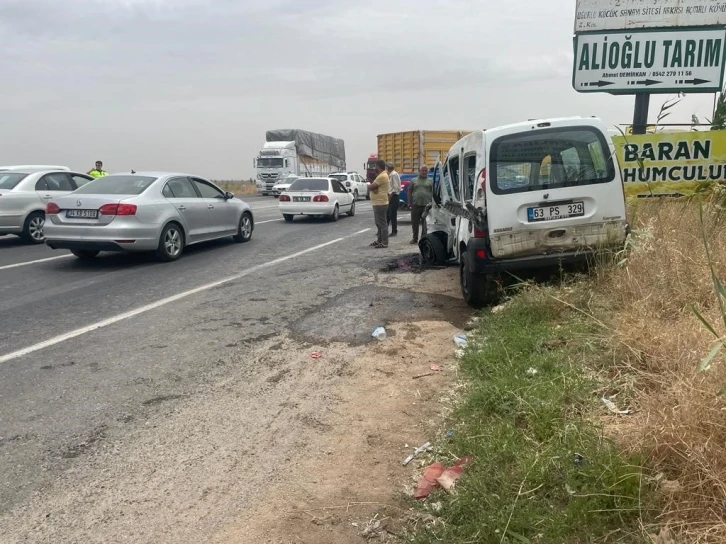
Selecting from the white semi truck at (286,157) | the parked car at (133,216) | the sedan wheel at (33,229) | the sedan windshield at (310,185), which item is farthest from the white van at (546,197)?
the white semi truck at (286,157)

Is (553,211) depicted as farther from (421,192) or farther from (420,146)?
(420,146)

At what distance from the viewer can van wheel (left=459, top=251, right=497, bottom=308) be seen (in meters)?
6.28

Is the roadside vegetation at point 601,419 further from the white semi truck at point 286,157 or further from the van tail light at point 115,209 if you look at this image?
the white semi truck at point 286,157

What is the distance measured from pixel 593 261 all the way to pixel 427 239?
11.7ft

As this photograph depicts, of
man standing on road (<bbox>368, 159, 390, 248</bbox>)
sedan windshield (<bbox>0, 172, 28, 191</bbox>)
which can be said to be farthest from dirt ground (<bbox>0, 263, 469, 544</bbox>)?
sedan windshield (<bbox>0, 172, 28, 191</bbox>)

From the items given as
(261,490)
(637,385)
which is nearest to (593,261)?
(637,385)

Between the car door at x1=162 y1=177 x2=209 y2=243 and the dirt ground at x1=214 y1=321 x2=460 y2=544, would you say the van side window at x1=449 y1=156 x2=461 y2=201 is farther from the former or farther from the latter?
the car door at x1=162 y1=177 x2=209 y2=243

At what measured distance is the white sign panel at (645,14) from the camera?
945cm

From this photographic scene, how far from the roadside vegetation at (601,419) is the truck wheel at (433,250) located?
12.7ft

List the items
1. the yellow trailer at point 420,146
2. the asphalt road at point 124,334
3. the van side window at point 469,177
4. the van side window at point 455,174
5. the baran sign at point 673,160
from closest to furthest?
the asphalt road at point 124,334, the van side window at point 469,177, the van side window at point 455,174, the baran sign at point 673,160, the yellow trailer at point 420,146

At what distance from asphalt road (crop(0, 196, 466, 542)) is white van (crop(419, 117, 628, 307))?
1.26m

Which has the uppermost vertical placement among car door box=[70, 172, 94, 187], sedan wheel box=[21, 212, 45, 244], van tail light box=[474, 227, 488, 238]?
car door box=[70, 172, 94, 187]

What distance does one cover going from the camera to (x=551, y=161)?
612cm

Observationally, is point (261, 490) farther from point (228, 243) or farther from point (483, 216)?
point (228, 243)
